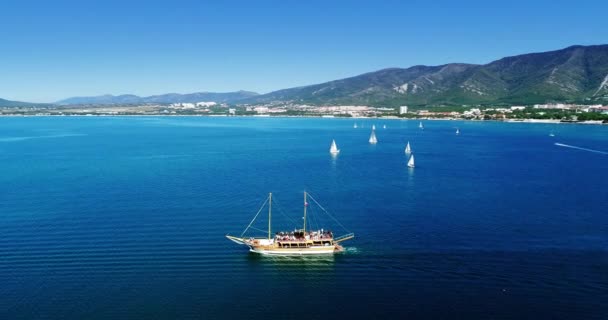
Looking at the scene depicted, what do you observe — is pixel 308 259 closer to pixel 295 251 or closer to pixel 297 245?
pixel 295 251

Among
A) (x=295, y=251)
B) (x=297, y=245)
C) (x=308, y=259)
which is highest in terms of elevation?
(x=297, y=245)

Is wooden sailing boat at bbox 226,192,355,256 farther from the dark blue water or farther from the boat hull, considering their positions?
the dark blue water

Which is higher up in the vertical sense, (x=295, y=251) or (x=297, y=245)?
(x=297, y=245)

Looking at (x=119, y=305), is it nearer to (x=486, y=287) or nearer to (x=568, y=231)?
(x=486, y=287)

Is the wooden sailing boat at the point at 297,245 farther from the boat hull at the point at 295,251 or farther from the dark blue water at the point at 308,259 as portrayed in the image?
the dark blue water at the point at 308,259

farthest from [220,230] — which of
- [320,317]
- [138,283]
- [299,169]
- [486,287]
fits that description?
[299,169]

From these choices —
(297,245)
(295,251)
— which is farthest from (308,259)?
(297,245)

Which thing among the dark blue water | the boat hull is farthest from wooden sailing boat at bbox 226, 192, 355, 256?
the dark blue water

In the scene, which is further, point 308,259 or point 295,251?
point 295,251

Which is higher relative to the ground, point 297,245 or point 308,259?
point 297,245
